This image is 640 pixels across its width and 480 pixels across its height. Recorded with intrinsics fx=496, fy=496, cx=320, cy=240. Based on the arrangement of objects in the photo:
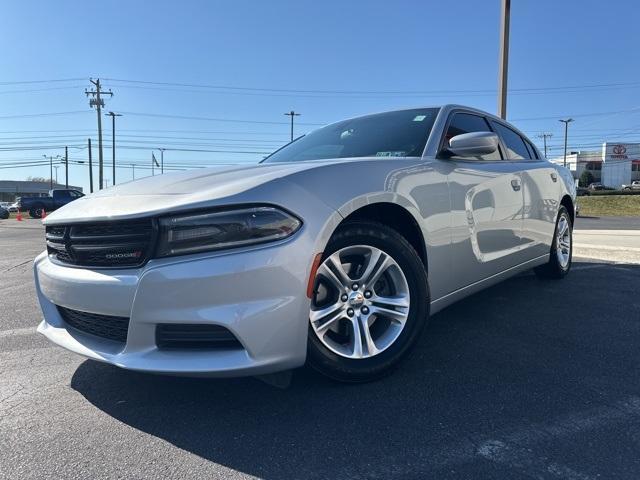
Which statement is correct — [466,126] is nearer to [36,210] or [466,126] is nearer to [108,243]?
[108,243]

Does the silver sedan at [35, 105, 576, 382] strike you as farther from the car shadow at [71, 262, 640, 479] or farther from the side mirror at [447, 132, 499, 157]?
the car shadow at [71, 262, 640, 479]

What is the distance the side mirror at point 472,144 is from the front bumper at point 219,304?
1.38m

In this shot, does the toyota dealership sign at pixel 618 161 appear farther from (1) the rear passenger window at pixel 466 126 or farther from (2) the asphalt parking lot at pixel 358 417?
(2) the asphalt parking lot at pixel 358 417

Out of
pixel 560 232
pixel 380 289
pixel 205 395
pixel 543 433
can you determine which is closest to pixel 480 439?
pixel 543 433

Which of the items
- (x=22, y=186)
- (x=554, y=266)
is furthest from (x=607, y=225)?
(x=22, y=186)

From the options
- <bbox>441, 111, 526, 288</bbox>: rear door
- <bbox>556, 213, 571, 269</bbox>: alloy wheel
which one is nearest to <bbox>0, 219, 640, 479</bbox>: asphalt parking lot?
<bbox>441, 111, 526, 288</bbox>: rear door

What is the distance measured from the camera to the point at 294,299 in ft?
7.09

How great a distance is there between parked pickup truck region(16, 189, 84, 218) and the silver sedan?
3540 cm

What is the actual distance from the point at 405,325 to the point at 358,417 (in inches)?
24.0

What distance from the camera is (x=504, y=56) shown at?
977cm

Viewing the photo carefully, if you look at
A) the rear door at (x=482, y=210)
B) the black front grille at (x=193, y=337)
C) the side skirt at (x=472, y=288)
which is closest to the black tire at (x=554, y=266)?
the side skirt at (x=472, y=288)

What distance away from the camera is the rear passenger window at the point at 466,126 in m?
3.48

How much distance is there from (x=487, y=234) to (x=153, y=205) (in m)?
2.29

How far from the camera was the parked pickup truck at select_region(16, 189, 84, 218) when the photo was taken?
113ft
